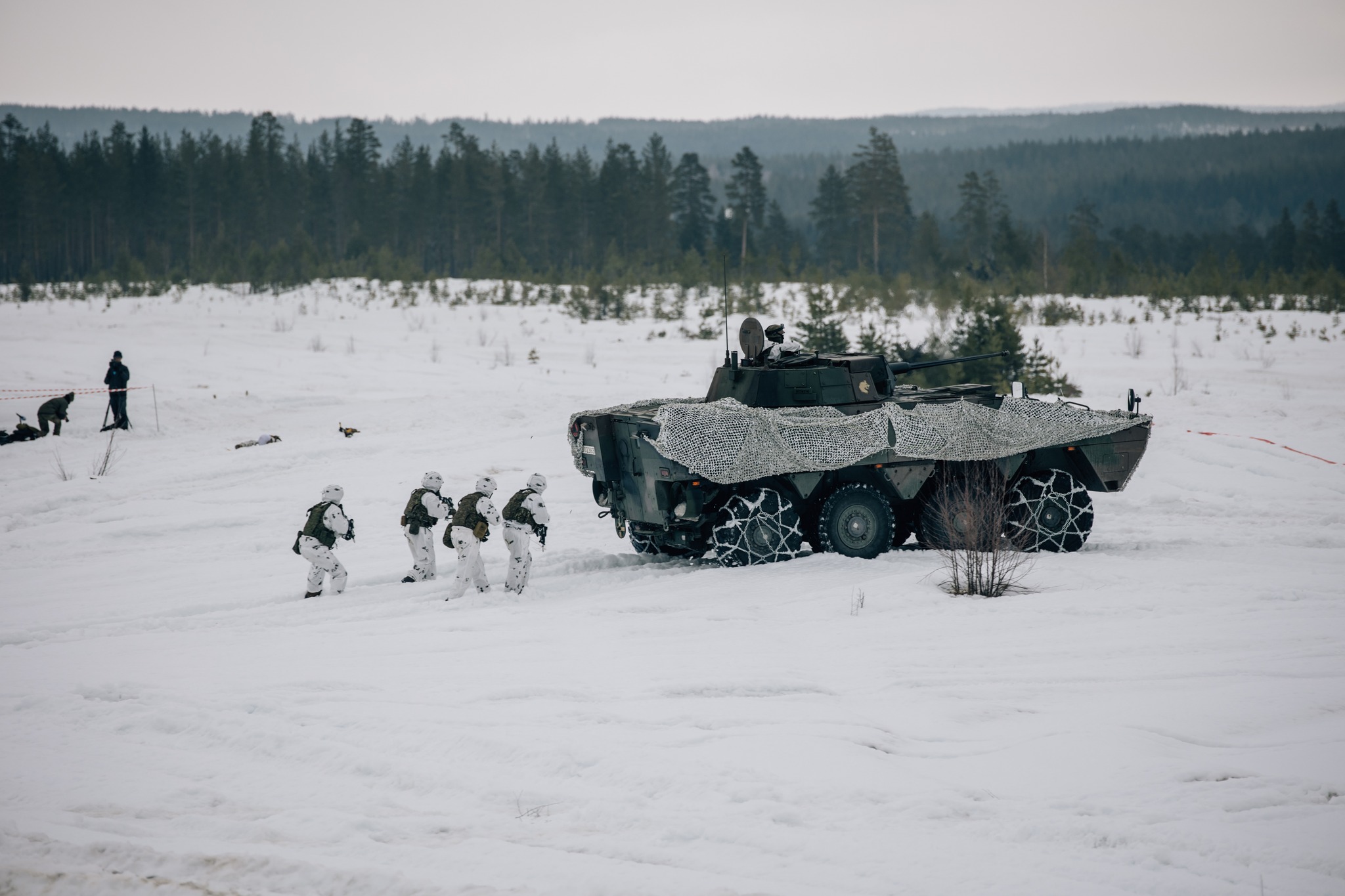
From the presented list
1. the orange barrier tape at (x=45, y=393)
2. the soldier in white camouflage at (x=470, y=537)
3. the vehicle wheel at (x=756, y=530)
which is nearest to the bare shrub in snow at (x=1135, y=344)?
the vehicle wheel at (x=756, y=530)

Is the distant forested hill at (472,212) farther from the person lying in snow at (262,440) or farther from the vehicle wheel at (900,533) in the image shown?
the vehicle wheel at (900,533)

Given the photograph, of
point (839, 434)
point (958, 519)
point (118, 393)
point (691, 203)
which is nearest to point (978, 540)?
point (958, 519)

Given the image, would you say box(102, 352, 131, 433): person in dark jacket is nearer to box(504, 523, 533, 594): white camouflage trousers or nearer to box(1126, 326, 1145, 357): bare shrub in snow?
box(504, 523, 533, 594): white camouflage trousers

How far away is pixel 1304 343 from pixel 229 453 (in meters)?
23.8

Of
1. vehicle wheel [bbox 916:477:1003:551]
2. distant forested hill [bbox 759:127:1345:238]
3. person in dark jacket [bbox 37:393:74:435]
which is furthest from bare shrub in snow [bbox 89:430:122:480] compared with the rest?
distant forested hill [bbox 759:127:1345:238]

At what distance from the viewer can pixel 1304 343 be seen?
2706 cm

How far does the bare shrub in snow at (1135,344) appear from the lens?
26.4m

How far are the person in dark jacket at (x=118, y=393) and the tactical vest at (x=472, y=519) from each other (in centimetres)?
1165

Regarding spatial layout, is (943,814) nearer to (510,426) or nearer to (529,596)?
(529,596)

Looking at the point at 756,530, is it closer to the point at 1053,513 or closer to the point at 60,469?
the point at 1053,513

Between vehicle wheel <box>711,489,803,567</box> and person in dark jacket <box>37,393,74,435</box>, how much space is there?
43.6 ft

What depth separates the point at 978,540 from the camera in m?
9.52

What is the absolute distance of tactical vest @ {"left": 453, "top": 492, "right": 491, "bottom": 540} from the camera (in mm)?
9883

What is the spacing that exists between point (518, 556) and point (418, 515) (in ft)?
3.46
